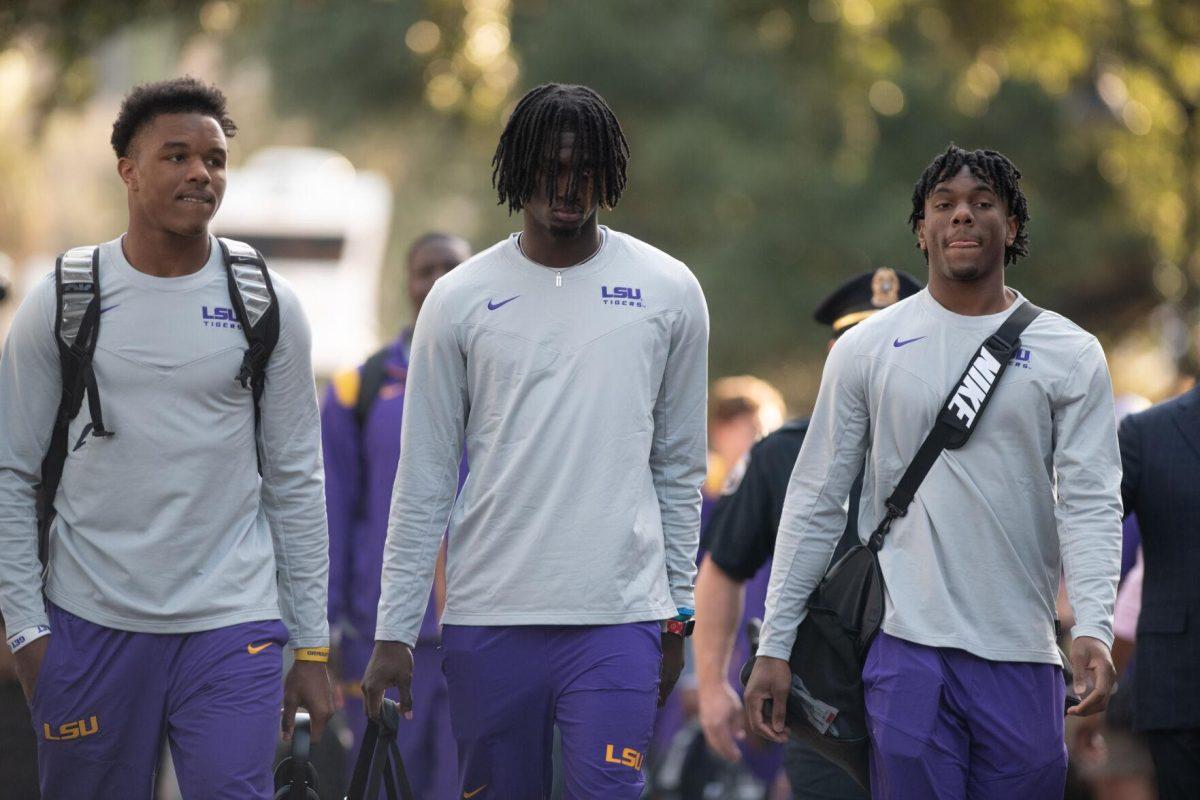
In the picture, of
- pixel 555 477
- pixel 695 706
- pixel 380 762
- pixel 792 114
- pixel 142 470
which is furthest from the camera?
pixel 792 114

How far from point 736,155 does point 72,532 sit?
16.3 metres

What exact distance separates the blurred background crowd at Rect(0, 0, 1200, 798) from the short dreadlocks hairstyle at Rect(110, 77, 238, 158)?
11.7 meters

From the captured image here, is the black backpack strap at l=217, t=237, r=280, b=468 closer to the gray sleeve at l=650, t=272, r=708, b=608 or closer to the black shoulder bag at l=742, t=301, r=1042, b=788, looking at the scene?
the gray sleeve at l=650, t=272, r=708, b=608

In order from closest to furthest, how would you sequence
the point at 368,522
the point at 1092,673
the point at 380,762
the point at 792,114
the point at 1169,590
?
the point at 1092,673 < the point at 380,762 < the point at 1169,590 < the point at 368,522 < the point at 792,114

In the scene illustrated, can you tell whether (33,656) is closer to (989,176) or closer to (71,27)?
(989,176)

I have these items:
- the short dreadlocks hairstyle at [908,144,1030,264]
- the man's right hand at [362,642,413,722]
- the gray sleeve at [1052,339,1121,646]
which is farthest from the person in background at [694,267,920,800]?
the man's right hand at [362,642,413,722]

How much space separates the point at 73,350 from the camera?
5.56m

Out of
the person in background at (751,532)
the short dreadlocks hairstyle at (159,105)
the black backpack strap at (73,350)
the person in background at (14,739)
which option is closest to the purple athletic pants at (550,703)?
the black backpack strap at (73,350)

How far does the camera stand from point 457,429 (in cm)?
569

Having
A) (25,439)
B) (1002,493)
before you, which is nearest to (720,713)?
(1002,493)

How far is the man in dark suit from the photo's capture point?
641cm

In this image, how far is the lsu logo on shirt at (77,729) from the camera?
5562 millimetres

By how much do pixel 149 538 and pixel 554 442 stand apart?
117 cm

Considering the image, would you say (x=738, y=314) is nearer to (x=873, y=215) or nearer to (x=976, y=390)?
(x=873, y=215)
